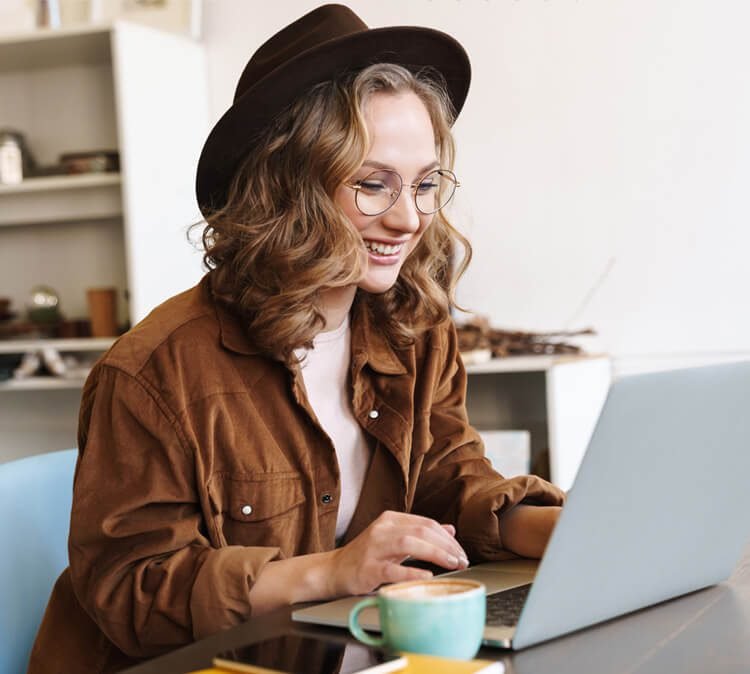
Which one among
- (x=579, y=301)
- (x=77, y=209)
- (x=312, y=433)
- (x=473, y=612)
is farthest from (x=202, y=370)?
(x=77, y=209)

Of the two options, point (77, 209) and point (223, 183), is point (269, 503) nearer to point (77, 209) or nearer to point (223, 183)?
point (223, 183)

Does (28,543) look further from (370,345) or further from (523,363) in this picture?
(523,363)

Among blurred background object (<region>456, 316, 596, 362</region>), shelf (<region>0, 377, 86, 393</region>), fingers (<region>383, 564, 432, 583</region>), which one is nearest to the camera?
fingers (<region>383, 564, 432, 583</region>)

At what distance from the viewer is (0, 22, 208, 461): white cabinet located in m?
3.42

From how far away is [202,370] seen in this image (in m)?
1.30

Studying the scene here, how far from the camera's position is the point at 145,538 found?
3.84 feet

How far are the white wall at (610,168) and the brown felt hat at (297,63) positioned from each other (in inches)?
69.7

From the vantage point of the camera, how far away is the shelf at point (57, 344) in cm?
353

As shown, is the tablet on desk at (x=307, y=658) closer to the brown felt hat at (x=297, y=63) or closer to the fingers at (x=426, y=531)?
the fingers at (x=426, y=531)

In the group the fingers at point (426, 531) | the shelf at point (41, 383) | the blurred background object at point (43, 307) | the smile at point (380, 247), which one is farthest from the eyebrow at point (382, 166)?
the blurred background object at point (43, 307)

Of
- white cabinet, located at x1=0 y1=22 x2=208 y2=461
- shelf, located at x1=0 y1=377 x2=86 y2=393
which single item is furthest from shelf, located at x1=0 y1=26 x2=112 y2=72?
shelf, located at x1=0 y1=377 x2=86 y2=393

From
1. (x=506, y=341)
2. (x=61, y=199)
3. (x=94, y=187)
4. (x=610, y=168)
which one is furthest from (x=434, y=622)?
(x=61, y=199)

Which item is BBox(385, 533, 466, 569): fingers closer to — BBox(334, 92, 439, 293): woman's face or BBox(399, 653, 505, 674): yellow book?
BBox(399, 653, 505, 674): yellow book

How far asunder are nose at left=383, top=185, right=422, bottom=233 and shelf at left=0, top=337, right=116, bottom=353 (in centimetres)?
226
